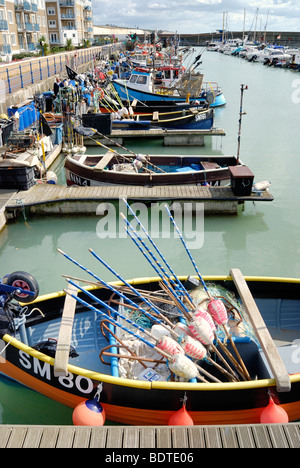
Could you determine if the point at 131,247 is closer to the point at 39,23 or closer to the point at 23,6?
the point at 23,6

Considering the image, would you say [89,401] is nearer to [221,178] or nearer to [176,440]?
[176,440]

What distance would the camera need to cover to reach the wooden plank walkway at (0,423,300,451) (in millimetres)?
4031

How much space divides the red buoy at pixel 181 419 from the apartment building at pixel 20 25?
39704mm

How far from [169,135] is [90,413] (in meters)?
17.0

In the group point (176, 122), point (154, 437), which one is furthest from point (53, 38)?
point (154, 437)

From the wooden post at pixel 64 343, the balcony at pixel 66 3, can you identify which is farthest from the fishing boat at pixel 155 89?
the balcony at pixel 66 3

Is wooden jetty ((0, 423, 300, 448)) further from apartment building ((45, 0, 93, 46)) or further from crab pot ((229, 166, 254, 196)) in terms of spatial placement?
apartment building ((45, 0, 93, 46))

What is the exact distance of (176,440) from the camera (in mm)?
4086

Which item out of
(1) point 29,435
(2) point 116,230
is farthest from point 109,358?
(2) point 116,230

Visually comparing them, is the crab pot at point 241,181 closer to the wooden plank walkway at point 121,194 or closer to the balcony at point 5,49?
the wooden plank walkway at point 121,194

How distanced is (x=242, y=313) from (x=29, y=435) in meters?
3.80

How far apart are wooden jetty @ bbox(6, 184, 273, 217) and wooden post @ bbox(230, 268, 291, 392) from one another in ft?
19.1

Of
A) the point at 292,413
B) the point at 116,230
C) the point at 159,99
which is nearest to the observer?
the point at 292,413

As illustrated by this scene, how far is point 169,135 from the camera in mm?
20203
